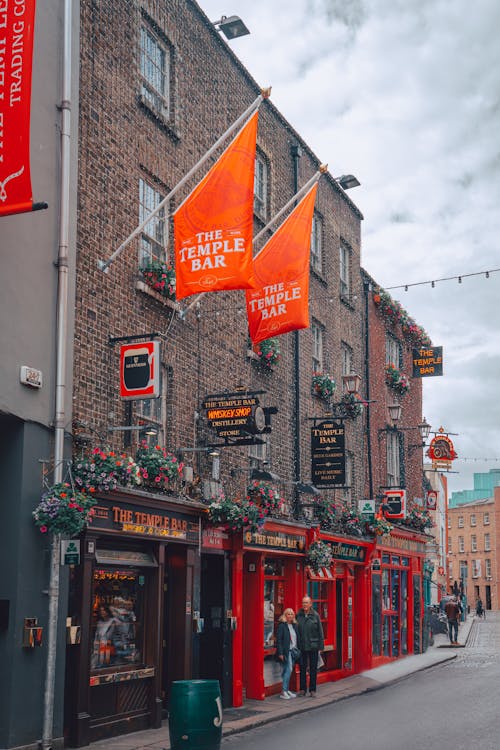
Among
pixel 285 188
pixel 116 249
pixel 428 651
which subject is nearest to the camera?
pixel 116 249

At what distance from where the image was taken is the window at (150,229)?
15.8 m

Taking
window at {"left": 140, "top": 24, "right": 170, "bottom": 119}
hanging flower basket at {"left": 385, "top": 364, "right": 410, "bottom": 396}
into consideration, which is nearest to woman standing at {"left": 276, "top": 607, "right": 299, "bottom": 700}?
window at {"left": 140, "top": 24, "right": 170, "bottom": 119}

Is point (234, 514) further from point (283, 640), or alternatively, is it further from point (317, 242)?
point (317, 242)

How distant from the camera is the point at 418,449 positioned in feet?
112

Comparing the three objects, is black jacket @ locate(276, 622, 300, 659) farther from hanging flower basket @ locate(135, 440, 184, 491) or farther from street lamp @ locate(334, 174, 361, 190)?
street lamp @ locate(334, 174, 361, 190)

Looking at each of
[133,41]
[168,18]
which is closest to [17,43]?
[133,41]

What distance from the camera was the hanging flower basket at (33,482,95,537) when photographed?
11.8 m

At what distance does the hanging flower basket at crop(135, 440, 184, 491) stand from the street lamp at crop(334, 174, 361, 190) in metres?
15.5

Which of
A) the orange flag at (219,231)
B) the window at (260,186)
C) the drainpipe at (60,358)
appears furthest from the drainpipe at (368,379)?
the drainpipe at (60,358)

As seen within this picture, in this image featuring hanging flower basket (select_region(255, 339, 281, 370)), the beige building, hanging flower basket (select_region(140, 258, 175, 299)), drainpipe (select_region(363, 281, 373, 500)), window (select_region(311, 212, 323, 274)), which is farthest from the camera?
the beige building

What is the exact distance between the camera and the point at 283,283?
17094mm

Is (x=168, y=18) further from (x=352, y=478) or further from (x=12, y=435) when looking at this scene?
Result: (x=352, y=478)

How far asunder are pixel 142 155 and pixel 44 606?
767 centimetres

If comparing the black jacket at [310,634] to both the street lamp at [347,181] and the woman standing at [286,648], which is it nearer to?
the woman standing at [286,648]
